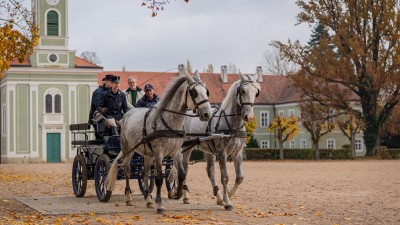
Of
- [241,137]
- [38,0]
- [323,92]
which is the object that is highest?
[38,0]

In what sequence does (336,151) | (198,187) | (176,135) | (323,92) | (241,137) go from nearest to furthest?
(176,135), (241,137), (198,187), (323,92), (336,151)

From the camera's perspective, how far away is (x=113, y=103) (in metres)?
15.4

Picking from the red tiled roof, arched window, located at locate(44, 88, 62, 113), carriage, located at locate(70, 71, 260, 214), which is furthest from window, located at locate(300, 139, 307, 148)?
carriage, located at locate(70, 71, 260, 214)

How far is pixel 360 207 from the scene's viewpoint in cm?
1359

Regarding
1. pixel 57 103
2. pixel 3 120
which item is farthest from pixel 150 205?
pixel 3 120

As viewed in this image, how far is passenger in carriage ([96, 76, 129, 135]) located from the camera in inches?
603

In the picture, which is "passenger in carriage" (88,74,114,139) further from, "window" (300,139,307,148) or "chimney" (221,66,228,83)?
"window" (300,139,307,148)

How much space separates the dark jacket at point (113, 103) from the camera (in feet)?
50.3

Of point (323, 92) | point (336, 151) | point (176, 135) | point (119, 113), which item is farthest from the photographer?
point (336, 151)

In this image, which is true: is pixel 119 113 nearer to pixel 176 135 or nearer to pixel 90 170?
pixel 90 170

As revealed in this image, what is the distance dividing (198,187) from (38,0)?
127 feet

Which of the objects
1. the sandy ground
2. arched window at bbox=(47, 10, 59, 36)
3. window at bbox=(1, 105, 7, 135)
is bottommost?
the sandy ground

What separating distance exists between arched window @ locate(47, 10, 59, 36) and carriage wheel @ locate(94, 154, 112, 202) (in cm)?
4313

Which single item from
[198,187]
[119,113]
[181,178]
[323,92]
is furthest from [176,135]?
[323,92]
